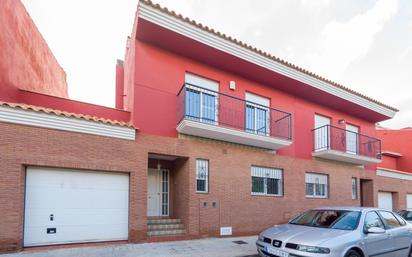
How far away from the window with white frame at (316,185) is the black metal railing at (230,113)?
2562 millimetres

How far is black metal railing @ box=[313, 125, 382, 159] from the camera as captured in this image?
1409 centimetres

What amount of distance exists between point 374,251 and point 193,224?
16.9 ft

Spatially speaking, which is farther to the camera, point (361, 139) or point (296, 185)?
point (361, 139)

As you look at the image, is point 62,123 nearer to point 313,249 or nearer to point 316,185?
point 313,249

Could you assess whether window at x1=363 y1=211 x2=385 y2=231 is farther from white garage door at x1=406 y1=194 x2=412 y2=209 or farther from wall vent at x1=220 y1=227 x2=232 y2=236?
white garage door at x1=406 y1=194 x2=412 y2=209

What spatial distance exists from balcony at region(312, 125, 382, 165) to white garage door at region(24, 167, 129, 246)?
356 inches

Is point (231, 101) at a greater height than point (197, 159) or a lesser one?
greater

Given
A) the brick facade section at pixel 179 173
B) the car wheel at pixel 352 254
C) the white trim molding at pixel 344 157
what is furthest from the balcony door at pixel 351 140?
the car wheel at pixel 352 254

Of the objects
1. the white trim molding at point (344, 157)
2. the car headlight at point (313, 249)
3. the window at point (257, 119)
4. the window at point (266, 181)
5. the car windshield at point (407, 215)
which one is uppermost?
the window at point (257, 119)

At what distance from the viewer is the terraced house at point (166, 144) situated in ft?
25.0

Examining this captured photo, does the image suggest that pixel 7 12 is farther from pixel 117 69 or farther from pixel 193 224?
pixel 193 224

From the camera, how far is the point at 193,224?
9.54 metres

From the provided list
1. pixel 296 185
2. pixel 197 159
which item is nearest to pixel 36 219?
pixel 197 159

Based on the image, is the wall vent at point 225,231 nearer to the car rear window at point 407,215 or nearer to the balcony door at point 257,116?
the balcony door at point 257,116
